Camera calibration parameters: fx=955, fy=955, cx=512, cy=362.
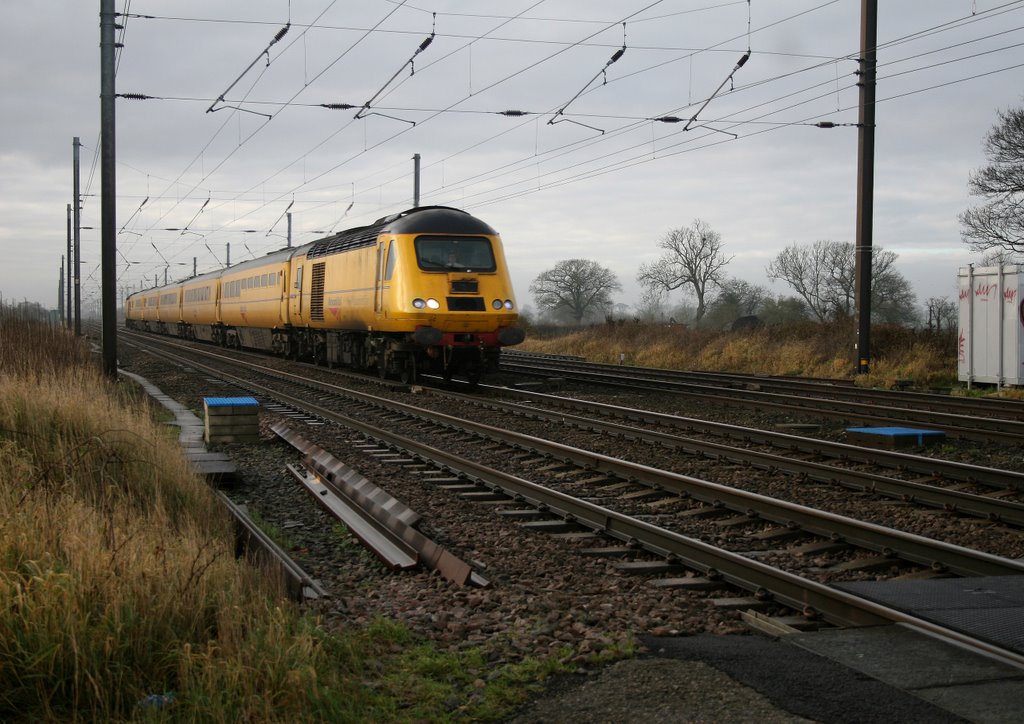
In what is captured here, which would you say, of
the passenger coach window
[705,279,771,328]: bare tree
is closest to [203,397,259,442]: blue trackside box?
the passenger coach window

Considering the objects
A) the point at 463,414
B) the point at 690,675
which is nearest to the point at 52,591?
the point at 690,675

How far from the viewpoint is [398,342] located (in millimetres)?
18734

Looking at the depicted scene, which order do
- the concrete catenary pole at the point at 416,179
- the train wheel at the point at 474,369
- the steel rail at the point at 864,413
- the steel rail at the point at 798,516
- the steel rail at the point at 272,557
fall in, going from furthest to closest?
the concrete catenary pole at the point at 416,179
the train wheel at the point at 474,369
the steel rail at the point at 864,413
the steel rail at the point at 798,516
the steel rail at the point at 272,557

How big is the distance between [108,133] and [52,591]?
44.8 ft

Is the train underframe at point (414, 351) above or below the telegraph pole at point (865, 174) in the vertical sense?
below

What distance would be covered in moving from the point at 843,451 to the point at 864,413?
14.5ft

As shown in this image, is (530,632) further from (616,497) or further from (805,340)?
(805,340)

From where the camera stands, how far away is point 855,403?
48.9 feet

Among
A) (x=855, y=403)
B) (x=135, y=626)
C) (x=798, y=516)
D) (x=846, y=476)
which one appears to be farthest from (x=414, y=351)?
(x=135, y=626)

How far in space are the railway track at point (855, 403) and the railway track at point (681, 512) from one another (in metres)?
4.86

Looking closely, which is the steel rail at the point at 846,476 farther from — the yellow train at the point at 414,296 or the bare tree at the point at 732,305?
the bare tree at the point at 732,305

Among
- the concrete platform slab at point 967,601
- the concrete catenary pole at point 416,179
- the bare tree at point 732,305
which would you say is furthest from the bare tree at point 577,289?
the concrete platform slab at point 967,601

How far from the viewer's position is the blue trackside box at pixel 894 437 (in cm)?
1080

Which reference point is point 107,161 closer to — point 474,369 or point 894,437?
point 474,369
